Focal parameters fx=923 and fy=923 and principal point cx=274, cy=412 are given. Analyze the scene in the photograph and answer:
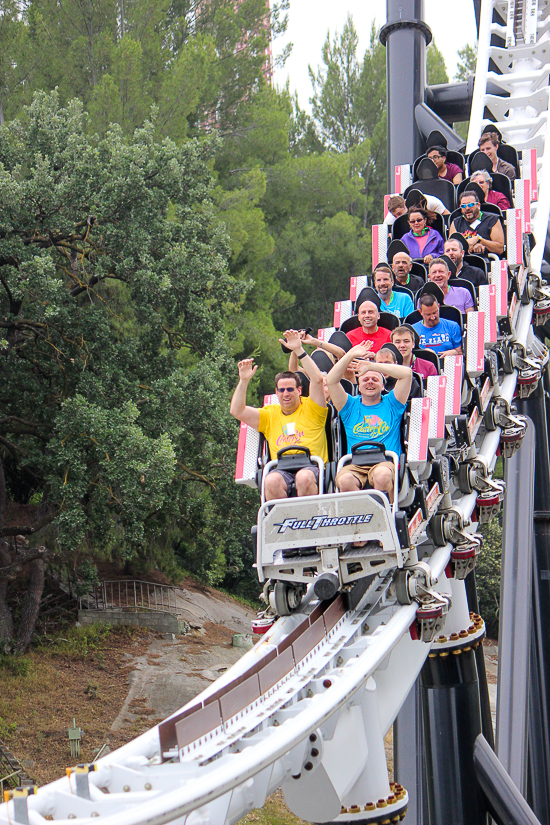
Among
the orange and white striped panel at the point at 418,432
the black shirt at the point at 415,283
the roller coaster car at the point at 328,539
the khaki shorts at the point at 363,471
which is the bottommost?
the roller coaster car at the point at 328,539

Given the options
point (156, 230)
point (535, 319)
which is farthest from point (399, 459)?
point (156, 230)

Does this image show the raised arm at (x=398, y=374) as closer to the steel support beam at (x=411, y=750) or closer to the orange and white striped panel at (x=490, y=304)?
the orange and white striped panel at (x=490, y=304)

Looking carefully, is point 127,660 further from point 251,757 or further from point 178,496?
point 251,757

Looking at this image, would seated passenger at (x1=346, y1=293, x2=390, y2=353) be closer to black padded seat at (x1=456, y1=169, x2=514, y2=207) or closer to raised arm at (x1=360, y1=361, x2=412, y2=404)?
raised arm at (x1=360, y1=361, x2=412, y2=404)

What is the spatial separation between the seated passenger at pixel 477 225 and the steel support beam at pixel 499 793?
12.1 ft

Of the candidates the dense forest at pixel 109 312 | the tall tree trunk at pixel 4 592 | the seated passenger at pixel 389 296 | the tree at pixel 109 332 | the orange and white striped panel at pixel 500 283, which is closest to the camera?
the seated passenger at pixel 389 296

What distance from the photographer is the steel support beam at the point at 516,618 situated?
4910mm

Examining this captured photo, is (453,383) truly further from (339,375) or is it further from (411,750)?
(411,750)

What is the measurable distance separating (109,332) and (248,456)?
6650 mm

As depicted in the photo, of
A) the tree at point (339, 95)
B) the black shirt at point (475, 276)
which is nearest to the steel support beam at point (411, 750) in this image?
the black shirt at point (475, 276)

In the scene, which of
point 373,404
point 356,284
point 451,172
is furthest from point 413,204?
point 373,404

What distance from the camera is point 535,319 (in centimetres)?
738

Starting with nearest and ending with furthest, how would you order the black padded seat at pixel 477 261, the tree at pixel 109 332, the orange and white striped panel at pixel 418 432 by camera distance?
the orange and white striped panel at pixel 418 432 < the black padded seat at pixel 477 261 < the tree at pixel 109 332

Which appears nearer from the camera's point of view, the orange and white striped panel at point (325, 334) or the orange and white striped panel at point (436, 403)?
the orange and white striped panel at point (436, 403)
